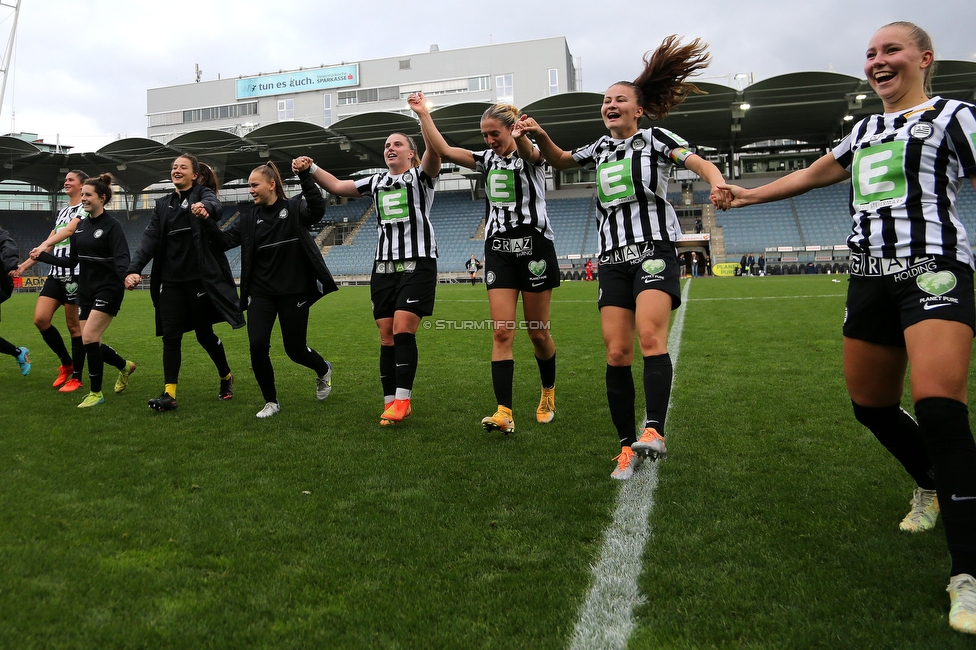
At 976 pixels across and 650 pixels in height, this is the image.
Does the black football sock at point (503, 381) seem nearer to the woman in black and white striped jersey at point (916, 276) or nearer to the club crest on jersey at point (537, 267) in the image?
the club crest on jersey at point (537, 267)

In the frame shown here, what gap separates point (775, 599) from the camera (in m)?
2.22

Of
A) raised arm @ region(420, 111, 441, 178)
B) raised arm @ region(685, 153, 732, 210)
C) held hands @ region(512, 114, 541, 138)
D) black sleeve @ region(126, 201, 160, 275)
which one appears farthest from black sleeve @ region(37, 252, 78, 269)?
raised arm @ region(685, 153, 732, 210)

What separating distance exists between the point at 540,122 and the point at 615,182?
35.1 m

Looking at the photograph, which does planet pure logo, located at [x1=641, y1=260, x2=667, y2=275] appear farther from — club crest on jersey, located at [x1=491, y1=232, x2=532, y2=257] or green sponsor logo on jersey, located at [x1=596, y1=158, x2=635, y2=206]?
club crest on jersey, located at [x1=491, y1=232, x2=532, y2=257]

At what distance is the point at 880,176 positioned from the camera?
2.54 meters

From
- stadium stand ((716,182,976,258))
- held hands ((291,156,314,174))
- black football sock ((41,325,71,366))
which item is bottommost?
black football sock ((41,325,71,366))

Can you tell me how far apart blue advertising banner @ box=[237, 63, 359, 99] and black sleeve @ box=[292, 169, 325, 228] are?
56916mm

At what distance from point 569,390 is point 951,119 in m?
4.12

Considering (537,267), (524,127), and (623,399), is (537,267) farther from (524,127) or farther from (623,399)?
(623,399)

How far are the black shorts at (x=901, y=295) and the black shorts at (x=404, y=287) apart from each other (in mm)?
2902

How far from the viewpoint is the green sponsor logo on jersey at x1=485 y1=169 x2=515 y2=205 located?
4656 mm

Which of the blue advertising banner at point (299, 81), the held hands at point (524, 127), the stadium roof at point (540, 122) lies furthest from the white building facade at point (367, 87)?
the held hands at point (524, 127)

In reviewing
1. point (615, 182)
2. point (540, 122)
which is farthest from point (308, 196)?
point (540, 122)

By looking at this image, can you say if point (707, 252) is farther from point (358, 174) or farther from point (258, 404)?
point (258, 404)
